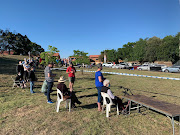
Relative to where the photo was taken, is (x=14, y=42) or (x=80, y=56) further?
(x=14, y=42)

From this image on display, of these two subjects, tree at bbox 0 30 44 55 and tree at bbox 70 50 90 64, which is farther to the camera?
tree at bbox 0 30 44 55

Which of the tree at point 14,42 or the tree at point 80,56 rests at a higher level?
the tree at point 14,42

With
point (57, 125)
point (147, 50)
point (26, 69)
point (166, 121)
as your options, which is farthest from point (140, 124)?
point (147, 50)

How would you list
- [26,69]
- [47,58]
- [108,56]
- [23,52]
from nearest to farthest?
[26,69] → [47,58] → [23,52] → [108,56]

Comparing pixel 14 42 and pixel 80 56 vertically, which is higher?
pixel 14 42

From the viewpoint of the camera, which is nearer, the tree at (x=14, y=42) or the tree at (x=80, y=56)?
the tree at (x=80, y=56)

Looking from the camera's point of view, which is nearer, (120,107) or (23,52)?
(120,107)

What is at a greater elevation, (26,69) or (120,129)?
(26,69)

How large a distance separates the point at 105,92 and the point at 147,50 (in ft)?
153

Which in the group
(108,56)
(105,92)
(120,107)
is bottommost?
(120,107)

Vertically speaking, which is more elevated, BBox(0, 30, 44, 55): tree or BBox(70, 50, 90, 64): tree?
BBox(0, 30, 44, 55): tree

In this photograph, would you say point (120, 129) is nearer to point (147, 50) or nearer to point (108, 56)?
point (147, 50)

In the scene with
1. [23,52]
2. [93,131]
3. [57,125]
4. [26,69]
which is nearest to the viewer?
[93,131]

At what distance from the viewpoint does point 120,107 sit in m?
3.93
